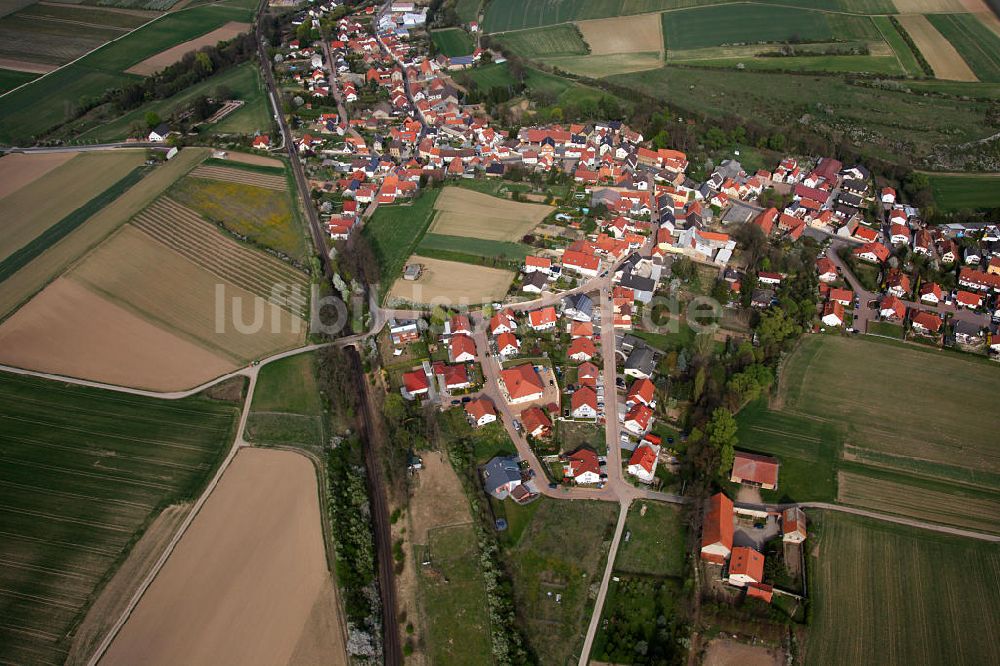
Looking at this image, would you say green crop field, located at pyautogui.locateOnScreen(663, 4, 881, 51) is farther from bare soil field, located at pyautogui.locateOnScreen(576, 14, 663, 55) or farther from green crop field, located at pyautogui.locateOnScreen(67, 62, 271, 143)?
green crop field, located at pyautogui.locateOnScreen(67, 62, 271, 143)

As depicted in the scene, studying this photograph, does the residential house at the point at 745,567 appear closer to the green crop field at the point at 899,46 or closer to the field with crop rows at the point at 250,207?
the field with crop rows at the point at 250,207

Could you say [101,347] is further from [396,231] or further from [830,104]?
[830,104]

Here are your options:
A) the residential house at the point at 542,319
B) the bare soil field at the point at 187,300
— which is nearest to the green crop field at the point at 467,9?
the bare soil field at the point at 187,300

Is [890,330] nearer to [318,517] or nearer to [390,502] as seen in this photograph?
[390,502]

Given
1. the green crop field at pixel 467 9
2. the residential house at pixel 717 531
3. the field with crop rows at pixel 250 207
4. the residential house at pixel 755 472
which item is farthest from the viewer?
the green crop field at pixel 467 9

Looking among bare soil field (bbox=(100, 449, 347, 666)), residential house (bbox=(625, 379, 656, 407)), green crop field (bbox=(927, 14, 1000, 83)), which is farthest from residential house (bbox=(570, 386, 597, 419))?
green crop field (bbox=(927, 14, 1000, 83))
